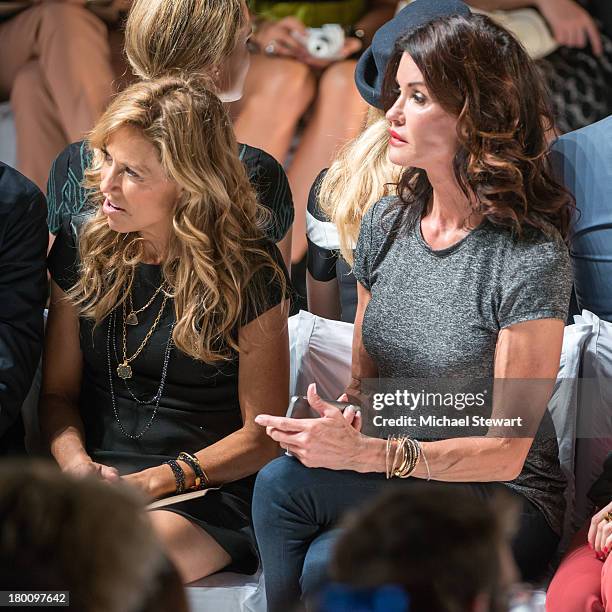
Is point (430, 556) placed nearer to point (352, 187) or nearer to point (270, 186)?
point (352, 187)

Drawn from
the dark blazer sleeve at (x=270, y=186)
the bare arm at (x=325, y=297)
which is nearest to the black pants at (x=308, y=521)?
the dark blazer sleeve at (x=270, y=186)

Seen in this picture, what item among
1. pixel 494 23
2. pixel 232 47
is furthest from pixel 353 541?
pixel 232 47

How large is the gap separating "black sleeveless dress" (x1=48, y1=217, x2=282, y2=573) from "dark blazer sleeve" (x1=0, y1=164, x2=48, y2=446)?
9 centimetres

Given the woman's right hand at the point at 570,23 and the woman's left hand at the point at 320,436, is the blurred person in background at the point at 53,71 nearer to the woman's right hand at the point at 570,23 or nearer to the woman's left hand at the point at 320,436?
the woman's right hand at the point at 570,23

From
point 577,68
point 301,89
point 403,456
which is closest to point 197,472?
point 403,456

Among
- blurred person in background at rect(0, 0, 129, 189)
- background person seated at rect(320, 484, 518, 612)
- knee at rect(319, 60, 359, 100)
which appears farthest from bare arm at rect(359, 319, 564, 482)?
blurred person in background at rect(0, 0, 129, 189)

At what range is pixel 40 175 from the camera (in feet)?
11.4

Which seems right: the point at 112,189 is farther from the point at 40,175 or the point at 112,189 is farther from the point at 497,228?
the point at 40,175

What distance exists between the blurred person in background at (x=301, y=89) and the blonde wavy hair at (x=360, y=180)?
413 millimetres

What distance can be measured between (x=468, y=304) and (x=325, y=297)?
3.08ft

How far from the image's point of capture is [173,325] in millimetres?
2576

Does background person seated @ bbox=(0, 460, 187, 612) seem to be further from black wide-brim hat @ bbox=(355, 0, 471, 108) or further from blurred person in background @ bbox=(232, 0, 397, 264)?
blurred person in background @ bbox=(232, 0, 397, 264)

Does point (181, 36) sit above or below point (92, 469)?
above

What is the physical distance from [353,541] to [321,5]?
2496mm
